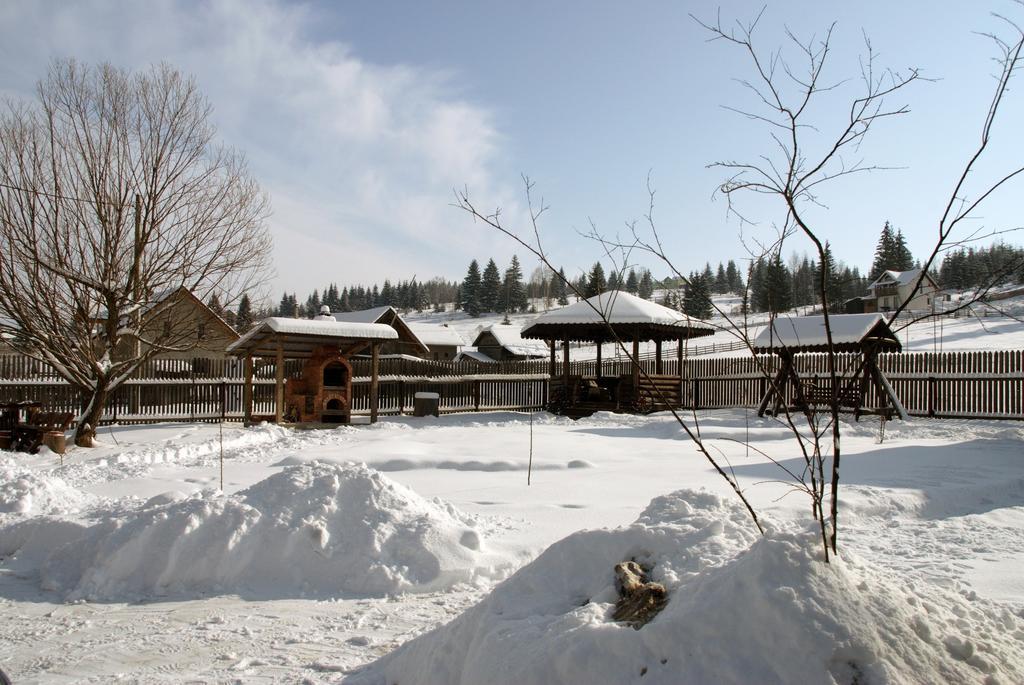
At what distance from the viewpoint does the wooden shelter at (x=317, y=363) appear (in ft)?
49.1

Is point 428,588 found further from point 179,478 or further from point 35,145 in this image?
point 35,145

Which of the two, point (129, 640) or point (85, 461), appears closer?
point (129, 640)

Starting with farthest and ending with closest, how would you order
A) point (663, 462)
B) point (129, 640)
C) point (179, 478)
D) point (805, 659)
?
point (663, 462) < point (179, 478) < point (129, 640) < point (805, 659)

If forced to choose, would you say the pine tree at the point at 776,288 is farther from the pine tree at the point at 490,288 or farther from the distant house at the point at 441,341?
the pine tree at the point at 490,288

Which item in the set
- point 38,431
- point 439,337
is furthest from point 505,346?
point 38,431

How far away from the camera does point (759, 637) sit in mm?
2236

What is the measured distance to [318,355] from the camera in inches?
618

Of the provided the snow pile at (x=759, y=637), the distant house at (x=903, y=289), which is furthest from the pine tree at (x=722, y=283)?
the snow pile at (x=759, y=637)

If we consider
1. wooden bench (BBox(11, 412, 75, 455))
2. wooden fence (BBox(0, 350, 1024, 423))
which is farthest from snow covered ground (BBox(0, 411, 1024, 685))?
wooden fence (BBox(0, 350, 1024, 423))

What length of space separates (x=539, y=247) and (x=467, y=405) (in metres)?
19.2

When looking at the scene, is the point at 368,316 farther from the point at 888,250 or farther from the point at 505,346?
the point at 888,250

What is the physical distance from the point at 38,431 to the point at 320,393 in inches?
209

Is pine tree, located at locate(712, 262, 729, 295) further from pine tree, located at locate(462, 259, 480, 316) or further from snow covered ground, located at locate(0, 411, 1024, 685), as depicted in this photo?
snow covered ground, located at locate(0, 411, 1024, 685)

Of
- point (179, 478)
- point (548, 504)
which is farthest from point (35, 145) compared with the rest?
point (548, 504)
